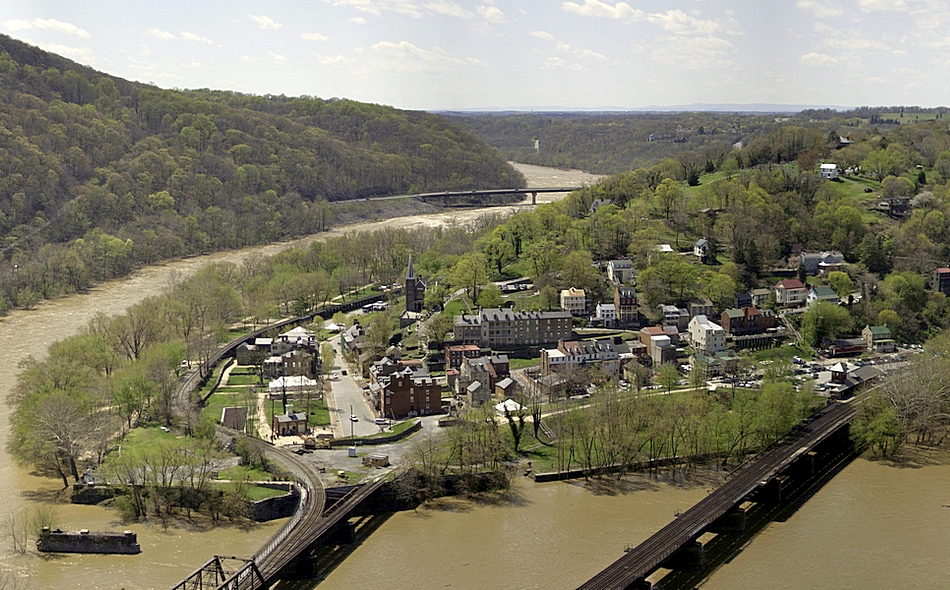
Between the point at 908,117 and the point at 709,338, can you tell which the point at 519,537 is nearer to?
the point at 709,338

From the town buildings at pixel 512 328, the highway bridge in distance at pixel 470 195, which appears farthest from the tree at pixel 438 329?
the highway bridge in distance at pixel 470 195

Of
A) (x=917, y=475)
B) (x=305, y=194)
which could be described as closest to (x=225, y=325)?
(x=917, y=475)

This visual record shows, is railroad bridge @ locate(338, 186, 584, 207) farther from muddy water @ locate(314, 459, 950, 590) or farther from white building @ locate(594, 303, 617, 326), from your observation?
muddy water @ locate(314, 459, 950, 590)

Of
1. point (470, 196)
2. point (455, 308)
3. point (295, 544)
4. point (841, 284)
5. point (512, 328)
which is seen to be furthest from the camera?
point (470, 196)

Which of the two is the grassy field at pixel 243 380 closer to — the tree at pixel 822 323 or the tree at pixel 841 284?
the tree at pixel 822 323

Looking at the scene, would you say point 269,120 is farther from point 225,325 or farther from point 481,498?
point 481,498

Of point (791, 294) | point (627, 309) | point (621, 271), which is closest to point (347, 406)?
point (627, 309)

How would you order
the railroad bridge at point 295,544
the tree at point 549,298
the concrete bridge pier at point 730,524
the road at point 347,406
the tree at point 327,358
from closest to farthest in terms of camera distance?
the railroad bridge at point 295,544 → the concrete bridge pier at point 730,524 → the road at point 347,406 → the tree at point 327,358 → the tree at point 549,298
